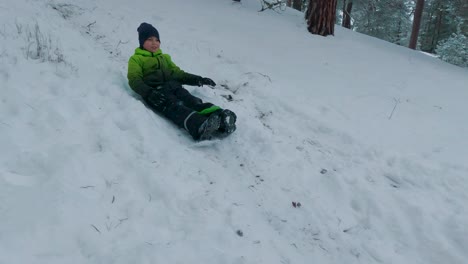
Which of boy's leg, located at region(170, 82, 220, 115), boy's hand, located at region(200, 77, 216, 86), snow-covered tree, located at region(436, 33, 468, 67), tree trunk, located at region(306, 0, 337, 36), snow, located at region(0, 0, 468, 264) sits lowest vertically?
snow-covered tree, located at region(436, 33, 468, 67)

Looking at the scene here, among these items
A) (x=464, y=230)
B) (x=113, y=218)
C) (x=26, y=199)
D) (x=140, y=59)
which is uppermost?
(x=140, y=59)

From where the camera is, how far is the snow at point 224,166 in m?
2.83

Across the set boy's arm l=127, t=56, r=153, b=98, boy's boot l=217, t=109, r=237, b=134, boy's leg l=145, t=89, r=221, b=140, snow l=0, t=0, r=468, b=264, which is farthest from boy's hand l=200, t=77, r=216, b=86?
boy's boot l=217, t=109, r=237, b=134

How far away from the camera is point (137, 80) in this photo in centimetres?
478

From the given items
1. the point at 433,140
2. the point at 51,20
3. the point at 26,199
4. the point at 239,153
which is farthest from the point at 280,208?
the point at 51,20

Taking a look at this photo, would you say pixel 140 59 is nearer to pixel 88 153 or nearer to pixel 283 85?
pixel 88 153

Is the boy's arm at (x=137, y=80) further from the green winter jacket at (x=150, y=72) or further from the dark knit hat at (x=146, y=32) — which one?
the dark knit hat at (x=146, y=32)

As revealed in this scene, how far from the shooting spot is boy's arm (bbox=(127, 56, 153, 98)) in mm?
4719

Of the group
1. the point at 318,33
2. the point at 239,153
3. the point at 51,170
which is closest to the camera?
the point at 51,170

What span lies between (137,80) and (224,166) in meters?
1.71

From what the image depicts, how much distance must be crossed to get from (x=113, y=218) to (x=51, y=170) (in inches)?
27.2

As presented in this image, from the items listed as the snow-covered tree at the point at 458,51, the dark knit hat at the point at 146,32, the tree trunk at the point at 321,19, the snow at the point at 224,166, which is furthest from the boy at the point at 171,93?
the snow-covered tree at the point at 458,51

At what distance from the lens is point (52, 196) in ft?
9.32

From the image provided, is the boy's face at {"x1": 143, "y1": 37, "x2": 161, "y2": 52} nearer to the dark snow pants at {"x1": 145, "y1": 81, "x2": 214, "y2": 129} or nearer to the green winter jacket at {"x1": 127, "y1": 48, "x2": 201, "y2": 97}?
the green winter jacket at {"x1": 127, "y1": 48, "x2": 201, "y2": 97}
